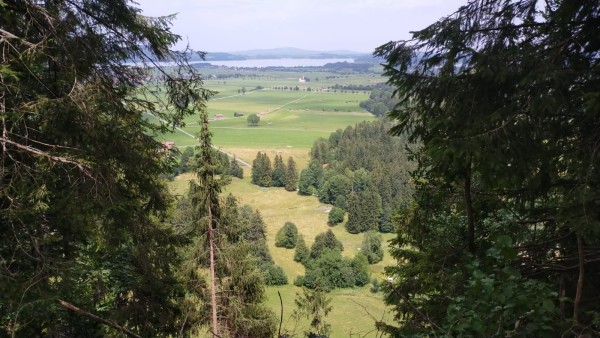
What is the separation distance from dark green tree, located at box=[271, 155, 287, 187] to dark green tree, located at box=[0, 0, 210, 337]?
7722 cm

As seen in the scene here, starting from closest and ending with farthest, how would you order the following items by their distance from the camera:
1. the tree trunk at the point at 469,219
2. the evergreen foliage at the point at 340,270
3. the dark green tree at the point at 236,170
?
the tree trunk at the point at 469,219 < the evergreen foliage at the point at 340,270 < the dark green tree at the point at 236,170

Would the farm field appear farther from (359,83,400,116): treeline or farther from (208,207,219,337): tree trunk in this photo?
(359,83,400,116): treeline

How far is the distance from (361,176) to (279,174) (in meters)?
16.7

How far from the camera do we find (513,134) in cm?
→ 373

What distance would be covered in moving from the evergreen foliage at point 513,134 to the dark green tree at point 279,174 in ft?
258

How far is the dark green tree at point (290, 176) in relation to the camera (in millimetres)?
83562

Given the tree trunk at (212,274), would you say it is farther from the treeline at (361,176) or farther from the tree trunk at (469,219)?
the treeline at (361,176)

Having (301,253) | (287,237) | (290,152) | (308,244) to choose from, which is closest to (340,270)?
(301,253)

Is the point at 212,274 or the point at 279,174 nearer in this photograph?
the point at 212,274

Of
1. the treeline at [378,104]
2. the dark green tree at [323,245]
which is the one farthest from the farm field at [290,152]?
the treeline at [378,104]

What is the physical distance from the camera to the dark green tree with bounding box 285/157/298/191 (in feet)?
274

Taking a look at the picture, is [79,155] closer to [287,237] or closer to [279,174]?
[287,237]

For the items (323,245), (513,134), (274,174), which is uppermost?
(513,134)

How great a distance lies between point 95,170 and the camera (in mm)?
4602
